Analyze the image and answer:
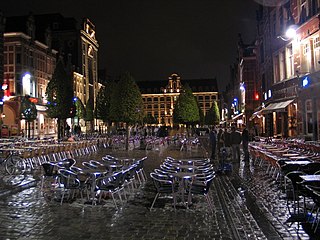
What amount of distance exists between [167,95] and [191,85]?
1053 cm

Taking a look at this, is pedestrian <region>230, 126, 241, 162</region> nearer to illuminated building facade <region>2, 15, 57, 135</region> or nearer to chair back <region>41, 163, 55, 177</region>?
chair back <region>41, 163, 55, 177</region>

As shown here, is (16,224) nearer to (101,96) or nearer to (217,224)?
(217,224)

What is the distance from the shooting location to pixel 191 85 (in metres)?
139

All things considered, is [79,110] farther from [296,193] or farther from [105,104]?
[296,193]

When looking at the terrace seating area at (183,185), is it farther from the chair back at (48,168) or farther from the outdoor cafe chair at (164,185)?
the chair back at (48,168)

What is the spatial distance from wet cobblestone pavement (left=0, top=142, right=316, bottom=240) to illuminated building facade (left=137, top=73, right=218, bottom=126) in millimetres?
125024

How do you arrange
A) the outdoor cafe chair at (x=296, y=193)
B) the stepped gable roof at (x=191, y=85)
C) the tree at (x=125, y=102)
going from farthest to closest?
the stepped gable roof at (x=191, y=85)
the tree at (x=125, y=102)
the outdoor cafe chair at (x=296, y=193)

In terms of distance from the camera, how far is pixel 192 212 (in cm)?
829

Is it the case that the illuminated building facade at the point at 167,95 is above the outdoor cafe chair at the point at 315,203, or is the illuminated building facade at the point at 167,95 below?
above

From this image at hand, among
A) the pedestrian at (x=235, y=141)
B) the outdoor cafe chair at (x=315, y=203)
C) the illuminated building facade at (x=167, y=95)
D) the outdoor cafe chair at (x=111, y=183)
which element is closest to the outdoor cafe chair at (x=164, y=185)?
the outdoor cafe chair at (x=111, y=183)

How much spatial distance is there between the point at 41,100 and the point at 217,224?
51430mm

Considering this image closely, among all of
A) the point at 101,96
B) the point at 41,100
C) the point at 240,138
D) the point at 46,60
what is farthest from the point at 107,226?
the point at 46,60

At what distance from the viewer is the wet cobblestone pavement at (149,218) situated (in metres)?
6.65

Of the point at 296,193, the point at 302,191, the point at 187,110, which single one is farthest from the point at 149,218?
the point at 187,110
